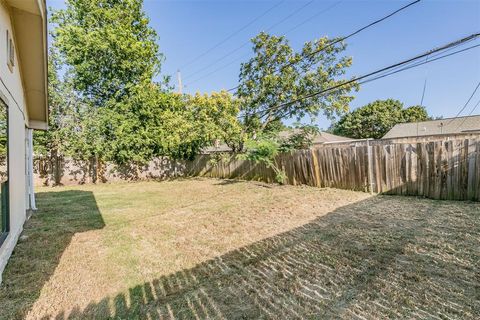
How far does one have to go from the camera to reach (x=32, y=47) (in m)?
4.93

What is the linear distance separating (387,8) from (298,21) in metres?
4.43

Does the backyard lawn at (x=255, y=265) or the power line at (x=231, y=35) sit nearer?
the backyard lawn at (x=255, y=265)

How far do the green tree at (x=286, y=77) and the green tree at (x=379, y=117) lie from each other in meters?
27.4

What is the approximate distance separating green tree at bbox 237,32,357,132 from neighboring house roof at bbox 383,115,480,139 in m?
10.7

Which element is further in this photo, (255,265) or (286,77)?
(286,77)

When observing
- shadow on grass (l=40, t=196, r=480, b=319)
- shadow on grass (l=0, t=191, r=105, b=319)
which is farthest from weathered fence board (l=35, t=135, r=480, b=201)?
shadow on grass (l=0, t=191, r=105, b=319)

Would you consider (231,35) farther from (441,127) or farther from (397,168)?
(441,127)

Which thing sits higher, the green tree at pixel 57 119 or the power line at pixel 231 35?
the power line at pixel 231 35

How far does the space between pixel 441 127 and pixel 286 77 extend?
16.0m

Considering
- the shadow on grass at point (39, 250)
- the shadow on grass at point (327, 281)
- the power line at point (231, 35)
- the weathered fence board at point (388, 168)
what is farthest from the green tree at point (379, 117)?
the shadow on grass at point (39, 250)

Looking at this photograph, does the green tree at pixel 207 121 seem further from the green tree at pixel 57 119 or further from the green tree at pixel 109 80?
the green tree at pixel 57 119

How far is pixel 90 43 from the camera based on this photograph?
1414cm

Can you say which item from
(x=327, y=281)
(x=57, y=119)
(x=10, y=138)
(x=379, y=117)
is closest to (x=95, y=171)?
(x=57, y=119)

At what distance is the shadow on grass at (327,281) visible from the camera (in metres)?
2.24
